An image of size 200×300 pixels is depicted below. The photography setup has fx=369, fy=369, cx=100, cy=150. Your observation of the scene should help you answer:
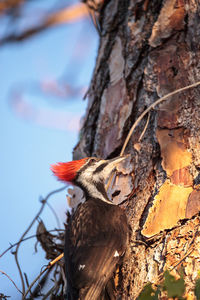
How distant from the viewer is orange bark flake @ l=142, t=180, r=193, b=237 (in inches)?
82.3

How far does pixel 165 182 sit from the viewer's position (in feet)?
7.38

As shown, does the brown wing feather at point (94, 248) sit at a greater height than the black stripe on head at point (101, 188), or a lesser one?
lesser

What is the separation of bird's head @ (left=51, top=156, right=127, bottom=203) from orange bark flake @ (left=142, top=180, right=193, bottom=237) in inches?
23.7

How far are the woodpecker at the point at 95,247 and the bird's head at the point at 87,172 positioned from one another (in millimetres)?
80

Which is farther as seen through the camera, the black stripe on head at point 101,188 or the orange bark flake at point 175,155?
the black stripe on head at point 101,188

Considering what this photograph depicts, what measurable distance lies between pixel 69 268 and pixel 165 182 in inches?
30.8

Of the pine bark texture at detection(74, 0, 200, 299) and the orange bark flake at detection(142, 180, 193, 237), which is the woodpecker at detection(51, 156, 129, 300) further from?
the orange bark flake at detection(142, 180, 193, 237)

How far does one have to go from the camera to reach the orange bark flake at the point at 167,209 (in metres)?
2.09

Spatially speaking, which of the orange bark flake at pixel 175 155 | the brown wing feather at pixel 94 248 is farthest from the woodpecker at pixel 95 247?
the orange bark flake at pixel 175 155

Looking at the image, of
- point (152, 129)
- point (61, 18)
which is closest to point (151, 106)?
point (152, 129)

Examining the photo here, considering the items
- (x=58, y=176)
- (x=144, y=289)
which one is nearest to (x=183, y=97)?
(x=58, y=176)

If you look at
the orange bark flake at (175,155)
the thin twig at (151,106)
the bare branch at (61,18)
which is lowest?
the orange bark flake at (175,155)

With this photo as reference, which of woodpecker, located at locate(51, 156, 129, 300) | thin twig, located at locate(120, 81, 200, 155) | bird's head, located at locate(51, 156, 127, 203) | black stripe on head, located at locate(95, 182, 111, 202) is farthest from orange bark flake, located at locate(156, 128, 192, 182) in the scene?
black stripe on head, located at locate(95, 182, 111, 202)

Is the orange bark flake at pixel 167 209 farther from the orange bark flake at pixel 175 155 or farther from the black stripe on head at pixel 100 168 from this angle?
the black stripe on head at pixel 100 168
